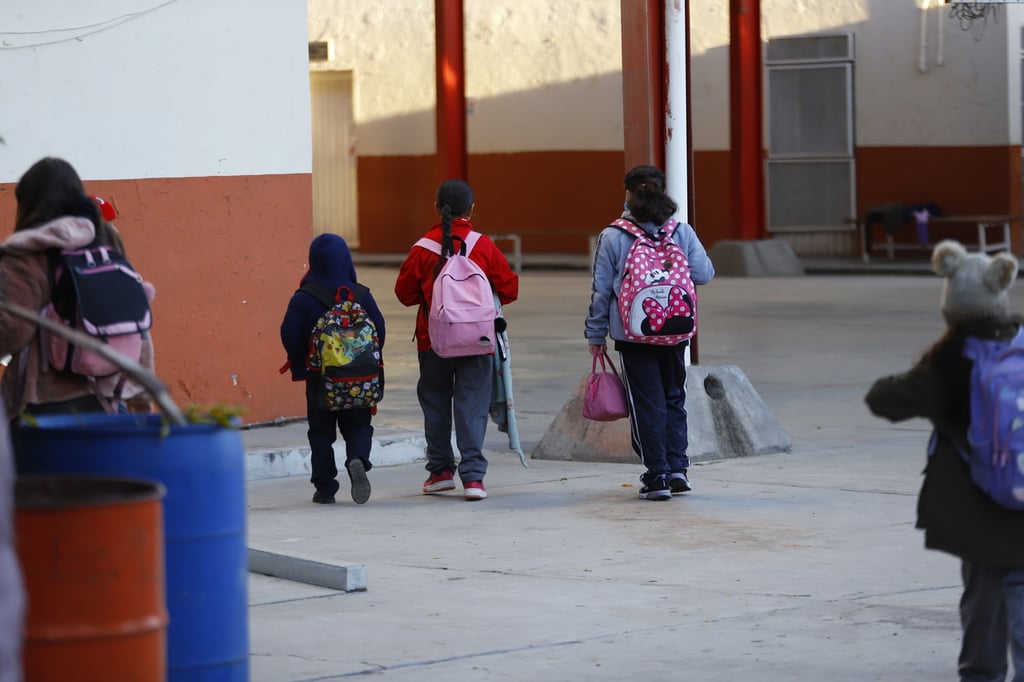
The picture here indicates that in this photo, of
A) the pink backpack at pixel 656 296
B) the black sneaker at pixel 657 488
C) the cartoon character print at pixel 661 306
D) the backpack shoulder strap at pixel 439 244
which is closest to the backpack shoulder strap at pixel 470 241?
the backpack shoulder strap at pixel 439 244

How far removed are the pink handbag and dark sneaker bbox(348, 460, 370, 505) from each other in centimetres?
115

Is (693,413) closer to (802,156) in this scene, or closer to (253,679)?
(253,679)

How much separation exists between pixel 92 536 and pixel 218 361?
7382 millimetres

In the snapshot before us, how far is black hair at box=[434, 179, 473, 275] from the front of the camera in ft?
30.4

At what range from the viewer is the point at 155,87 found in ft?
35.6

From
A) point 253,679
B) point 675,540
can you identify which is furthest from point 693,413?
point 253,679

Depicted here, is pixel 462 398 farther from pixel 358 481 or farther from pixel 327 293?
pixel 327 293

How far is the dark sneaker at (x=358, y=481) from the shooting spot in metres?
9.31

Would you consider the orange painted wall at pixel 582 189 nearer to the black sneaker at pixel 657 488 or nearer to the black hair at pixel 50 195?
the black sneaker at pixel 657 488

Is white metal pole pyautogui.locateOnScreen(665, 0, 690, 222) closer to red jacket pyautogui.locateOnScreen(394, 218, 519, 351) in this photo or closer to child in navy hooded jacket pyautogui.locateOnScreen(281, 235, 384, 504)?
red jacket pyautogui.locateOnScreen(394, 218, 519, 351)

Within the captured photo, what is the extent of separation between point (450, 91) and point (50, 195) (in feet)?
72.7

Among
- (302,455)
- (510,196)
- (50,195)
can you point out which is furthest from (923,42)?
(50,195)


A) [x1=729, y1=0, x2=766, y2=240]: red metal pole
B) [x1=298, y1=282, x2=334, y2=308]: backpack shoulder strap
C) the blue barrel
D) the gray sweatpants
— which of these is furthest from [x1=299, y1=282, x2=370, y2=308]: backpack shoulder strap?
[x1=729, y1=0, x2=766, y2=240]: red metal pole

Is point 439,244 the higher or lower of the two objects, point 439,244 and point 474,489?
the higher
